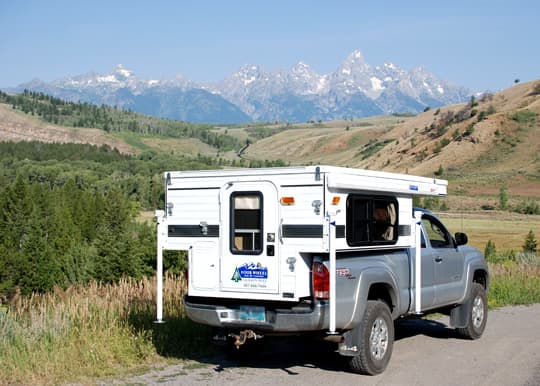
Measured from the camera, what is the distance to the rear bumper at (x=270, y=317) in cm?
805

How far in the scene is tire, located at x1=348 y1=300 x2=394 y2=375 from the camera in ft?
28.2

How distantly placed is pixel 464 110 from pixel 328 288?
4361 inches

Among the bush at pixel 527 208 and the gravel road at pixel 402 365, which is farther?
the bush at pixel 527 208

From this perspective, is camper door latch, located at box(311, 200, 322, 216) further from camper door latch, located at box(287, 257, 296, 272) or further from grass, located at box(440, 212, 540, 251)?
grass, located at box(440, 212, 540, 251)

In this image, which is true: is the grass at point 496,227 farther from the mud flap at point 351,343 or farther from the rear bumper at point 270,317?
the rear bumper at point 270,317

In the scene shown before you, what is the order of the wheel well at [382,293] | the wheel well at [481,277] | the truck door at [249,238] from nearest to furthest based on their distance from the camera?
the truck door at [249,238] → the wheel well at [382,293] → the wheel well at [481,277]

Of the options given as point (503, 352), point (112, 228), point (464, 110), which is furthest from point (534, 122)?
point (503, 352)

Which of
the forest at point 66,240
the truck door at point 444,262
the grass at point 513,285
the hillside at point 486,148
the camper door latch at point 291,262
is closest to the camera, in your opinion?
the camper door latch at point 291,262

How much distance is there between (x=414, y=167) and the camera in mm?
96312

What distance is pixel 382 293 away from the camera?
9297 mm

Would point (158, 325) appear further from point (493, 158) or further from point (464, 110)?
point (464, 110)

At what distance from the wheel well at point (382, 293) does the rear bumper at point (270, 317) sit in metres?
1.19

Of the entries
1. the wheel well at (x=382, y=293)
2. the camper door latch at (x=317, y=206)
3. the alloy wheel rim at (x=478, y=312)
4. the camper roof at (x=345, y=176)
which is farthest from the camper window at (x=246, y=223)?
the alloy wheel rim at (x=478, y=312)

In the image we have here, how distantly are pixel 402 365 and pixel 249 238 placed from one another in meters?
2.70
